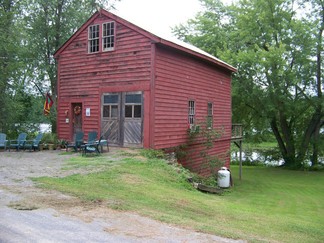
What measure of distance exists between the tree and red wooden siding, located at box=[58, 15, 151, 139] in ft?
39.3

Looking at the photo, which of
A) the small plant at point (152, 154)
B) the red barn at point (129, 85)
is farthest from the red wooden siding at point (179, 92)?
the small plant at point (152, 154)

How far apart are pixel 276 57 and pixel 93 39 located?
12.8 metres

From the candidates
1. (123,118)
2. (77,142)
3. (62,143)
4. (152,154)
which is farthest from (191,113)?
(62,143)

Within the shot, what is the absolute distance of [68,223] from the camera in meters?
5.32

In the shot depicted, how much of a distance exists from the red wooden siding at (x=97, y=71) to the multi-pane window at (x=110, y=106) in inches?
11.3

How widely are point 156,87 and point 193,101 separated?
3.43 m

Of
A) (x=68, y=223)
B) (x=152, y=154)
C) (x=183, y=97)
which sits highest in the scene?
(x=183, y=97)

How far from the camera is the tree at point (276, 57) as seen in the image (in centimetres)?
2436

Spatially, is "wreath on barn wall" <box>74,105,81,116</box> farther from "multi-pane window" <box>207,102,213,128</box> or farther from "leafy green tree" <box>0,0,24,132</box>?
"multi-pane window" <box>207,102,213,128</box>

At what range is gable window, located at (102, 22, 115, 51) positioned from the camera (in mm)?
14789

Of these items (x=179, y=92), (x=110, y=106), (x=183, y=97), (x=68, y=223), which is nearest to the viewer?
(x=68, y=223)

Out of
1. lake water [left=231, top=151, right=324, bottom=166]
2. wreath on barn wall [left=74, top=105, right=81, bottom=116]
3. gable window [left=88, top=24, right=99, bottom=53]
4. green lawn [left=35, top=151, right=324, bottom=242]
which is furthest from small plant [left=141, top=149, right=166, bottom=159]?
lake water [left=231, top=151, right=324, bottom=166]

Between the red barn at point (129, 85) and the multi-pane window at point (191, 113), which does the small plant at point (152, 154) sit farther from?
the multi-pane window at point (191, 113)

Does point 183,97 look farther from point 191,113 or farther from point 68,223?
point 68,223
